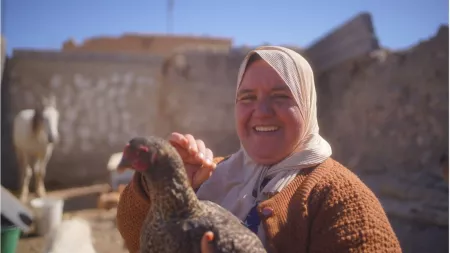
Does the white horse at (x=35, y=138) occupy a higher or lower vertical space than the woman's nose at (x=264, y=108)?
lower

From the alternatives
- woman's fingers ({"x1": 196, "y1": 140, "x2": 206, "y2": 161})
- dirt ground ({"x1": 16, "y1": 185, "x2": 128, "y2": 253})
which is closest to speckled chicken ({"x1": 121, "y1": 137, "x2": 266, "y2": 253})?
woman's fingers ({"x1": 196, "y1": 140, "x2": 206, "y2": 161})

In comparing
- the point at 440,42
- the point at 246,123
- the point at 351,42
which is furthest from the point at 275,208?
the point at 351,42

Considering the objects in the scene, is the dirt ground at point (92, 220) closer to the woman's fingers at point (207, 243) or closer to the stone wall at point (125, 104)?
the stone wall at point (125, 104)

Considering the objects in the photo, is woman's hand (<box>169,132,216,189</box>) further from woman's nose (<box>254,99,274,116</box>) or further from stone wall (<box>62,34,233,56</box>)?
stone wall (<box>62,34,233,56</box>)

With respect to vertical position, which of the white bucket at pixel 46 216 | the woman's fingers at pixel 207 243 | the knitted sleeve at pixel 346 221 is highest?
the woman's fingers at pixel 207 243

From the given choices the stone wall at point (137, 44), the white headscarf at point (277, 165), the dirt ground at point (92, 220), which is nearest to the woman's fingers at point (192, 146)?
the white headscarf at point (277, 165)

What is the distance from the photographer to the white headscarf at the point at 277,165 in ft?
5.68

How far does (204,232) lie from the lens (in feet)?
4.07

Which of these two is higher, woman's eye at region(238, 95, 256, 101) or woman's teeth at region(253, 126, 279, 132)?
woman's eye at region(238, 95, 256, 101)

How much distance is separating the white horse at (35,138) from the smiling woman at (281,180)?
21.5 ft

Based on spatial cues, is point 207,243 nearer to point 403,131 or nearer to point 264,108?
point 264,108

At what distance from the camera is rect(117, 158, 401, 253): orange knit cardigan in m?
1.51

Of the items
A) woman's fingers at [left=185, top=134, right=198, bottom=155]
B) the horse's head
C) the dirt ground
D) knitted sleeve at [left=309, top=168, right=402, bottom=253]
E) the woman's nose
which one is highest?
the woman's nose

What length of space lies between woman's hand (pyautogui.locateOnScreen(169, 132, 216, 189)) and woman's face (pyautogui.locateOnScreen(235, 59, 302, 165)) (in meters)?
0.22
